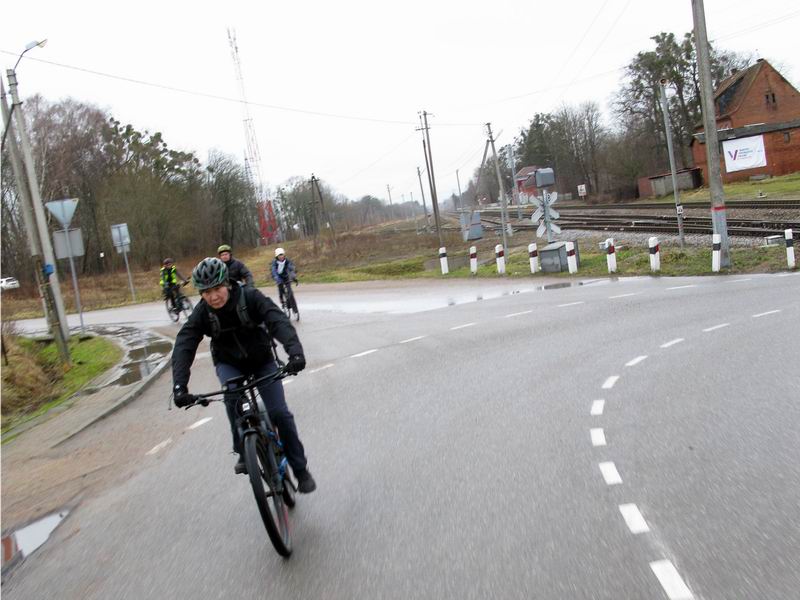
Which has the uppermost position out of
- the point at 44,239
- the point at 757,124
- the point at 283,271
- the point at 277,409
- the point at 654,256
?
the point at 757,124

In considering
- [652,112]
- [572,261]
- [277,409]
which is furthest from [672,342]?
[652,112]

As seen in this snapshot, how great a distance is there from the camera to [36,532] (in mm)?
5883

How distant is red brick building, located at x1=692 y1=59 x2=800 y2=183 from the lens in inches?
2132

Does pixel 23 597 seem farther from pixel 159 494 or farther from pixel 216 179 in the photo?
pixel 216 179

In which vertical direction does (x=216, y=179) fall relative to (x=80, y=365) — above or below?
above

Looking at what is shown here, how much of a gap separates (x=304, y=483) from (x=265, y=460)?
2.15 feet

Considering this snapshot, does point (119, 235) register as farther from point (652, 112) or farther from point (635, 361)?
point (652, 112)

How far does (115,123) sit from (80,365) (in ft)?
183

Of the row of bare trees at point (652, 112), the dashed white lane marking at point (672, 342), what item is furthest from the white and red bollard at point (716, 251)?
the row of bare trees at point (652, 112)

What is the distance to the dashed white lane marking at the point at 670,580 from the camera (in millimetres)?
3600

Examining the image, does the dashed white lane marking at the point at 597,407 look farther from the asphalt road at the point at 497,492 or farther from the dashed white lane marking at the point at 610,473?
the dashed white lane marking at the point at 610,473

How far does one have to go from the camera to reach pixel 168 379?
1324cm

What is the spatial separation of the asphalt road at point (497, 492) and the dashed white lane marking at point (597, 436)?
0.9 inches

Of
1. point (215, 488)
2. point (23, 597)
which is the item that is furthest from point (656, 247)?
point (23, 597)
